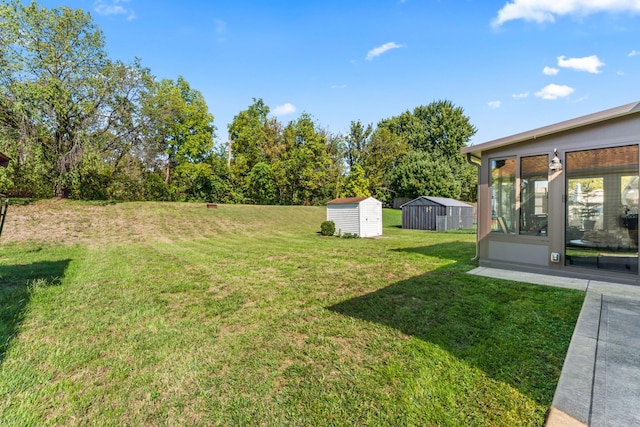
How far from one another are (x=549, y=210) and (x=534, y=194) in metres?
0.40

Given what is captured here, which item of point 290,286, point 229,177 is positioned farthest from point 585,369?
point 229,177

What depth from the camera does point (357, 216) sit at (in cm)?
1355

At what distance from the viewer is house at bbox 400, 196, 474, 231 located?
58.4 ft

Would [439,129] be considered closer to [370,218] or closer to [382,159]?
[382,159]

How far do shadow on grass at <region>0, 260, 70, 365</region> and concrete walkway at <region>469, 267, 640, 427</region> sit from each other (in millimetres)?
4428

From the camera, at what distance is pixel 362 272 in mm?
5902

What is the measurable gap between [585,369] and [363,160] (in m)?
32.9

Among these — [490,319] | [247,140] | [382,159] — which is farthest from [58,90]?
[382,159]

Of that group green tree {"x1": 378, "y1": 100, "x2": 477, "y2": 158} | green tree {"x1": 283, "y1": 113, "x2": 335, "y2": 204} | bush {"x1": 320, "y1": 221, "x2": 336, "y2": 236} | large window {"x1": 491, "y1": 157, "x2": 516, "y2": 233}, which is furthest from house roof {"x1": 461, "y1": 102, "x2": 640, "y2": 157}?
green tree {"x1": 378, "y1": 100, "x2": 477, "y2": 158}

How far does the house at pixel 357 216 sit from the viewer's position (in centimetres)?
1352

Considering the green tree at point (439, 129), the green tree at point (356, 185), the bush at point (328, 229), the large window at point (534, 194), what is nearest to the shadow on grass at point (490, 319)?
the large window at point (534, 194)

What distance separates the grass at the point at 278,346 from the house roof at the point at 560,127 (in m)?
2.54

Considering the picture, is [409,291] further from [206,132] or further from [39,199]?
[206,132]

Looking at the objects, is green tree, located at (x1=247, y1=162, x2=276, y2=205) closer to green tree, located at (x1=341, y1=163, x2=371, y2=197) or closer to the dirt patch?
green tree, located at (x1=341, y1=163, x2=371, y2=197)
